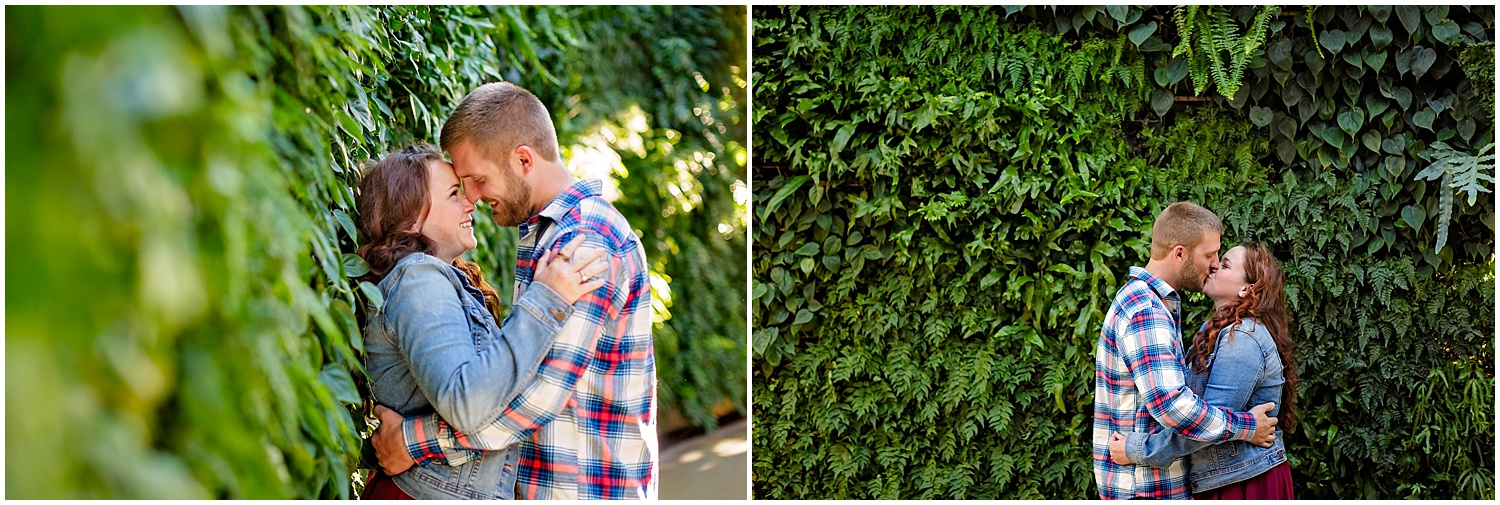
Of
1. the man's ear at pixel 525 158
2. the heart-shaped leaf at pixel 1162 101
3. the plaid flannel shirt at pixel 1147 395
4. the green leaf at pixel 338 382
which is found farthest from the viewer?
the heart-shaped leaf at pixel 1162 101

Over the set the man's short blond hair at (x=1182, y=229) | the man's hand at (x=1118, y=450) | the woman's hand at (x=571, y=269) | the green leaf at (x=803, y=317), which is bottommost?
the man's hand at (x=1118, y=450)

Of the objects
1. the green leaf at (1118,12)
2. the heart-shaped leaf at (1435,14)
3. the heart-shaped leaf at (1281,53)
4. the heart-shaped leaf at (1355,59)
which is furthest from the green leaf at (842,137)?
the heart-shaped leaf at (1435,14)

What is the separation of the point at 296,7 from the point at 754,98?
89.4 inches

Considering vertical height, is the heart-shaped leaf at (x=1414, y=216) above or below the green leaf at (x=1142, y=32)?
below

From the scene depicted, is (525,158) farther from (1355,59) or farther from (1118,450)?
(1355,59)

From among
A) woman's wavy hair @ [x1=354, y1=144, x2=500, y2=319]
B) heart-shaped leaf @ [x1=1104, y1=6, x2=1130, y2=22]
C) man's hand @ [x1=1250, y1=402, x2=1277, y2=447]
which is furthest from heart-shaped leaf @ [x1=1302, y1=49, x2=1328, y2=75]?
woman's wavy hair @ [x1=354, y1=144, x2=500, y2=319]

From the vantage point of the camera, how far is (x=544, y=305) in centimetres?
167

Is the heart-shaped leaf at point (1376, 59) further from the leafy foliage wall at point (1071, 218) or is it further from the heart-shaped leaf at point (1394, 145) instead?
the heart-shaped leaf at point (1394, 145)

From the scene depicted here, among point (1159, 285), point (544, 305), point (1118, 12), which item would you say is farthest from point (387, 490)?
point (1118, 12)

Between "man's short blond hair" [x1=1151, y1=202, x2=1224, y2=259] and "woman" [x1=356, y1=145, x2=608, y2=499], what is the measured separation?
70.9 inches

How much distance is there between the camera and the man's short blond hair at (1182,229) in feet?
9.06

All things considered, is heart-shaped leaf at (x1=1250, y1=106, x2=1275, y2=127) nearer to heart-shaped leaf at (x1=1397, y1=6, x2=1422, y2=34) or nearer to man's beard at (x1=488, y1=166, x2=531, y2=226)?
heart-shaped leaf at (x1=1397, y1=6, x2=1422, y2=34)

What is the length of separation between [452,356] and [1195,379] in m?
2.07

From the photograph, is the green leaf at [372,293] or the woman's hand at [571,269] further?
the woman's hand at [571,269]
